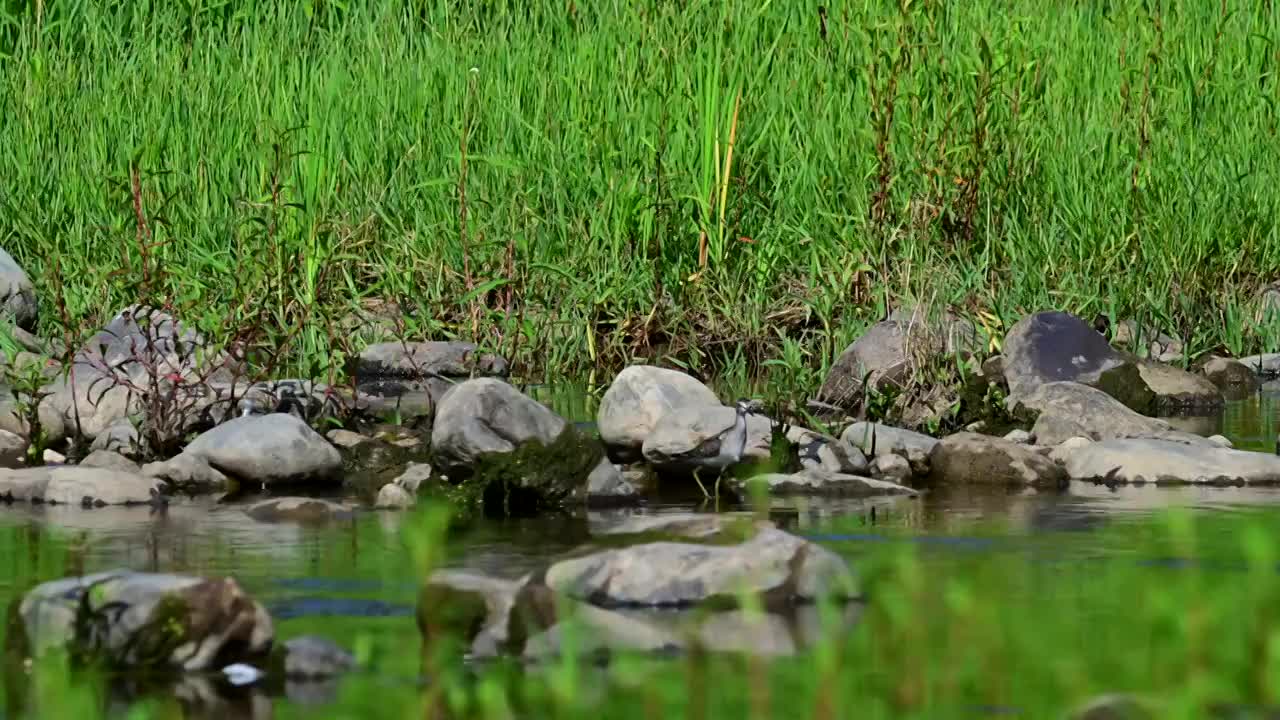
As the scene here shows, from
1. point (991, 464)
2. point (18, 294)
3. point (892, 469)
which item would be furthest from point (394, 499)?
point (18, 294)

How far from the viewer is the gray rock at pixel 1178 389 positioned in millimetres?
10047

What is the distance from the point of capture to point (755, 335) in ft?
35.1

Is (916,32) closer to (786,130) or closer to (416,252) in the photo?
(786,130)

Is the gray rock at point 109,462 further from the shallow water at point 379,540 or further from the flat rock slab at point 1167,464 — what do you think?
the flat rock slab at point 1167,464

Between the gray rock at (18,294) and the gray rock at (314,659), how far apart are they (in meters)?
6.81

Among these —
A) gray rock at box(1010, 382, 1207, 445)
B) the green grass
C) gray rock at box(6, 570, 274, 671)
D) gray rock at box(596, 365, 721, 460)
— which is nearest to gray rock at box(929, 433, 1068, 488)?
gray rock at box(1010, 382, 1207, 445)

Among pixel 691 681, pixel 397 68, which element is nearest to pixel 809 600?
pixel 691 681

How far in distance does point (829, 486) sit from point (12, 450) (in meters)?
3.03

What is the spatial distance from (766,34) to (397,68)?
2.24 m

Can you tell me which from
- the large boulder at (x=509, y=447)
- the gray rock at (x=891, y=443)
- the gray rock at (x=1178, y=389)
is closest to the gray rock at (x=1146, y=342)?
the gray rock at (x=1178, y=389)

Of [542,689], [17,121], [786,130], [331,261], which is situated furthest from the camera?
[17,121]

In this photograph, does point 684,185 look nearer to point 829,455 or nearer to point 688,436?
point 829,455

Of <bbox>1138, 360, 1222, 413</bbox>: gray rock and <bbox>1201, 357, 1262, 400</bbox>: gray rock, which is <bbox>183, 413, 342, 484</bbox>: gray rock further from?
<bbox>1201, 357, 1262, 400</bbox>: gray rock

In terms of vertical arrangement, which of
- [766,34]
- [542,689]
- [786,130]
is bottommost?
[542,689]
